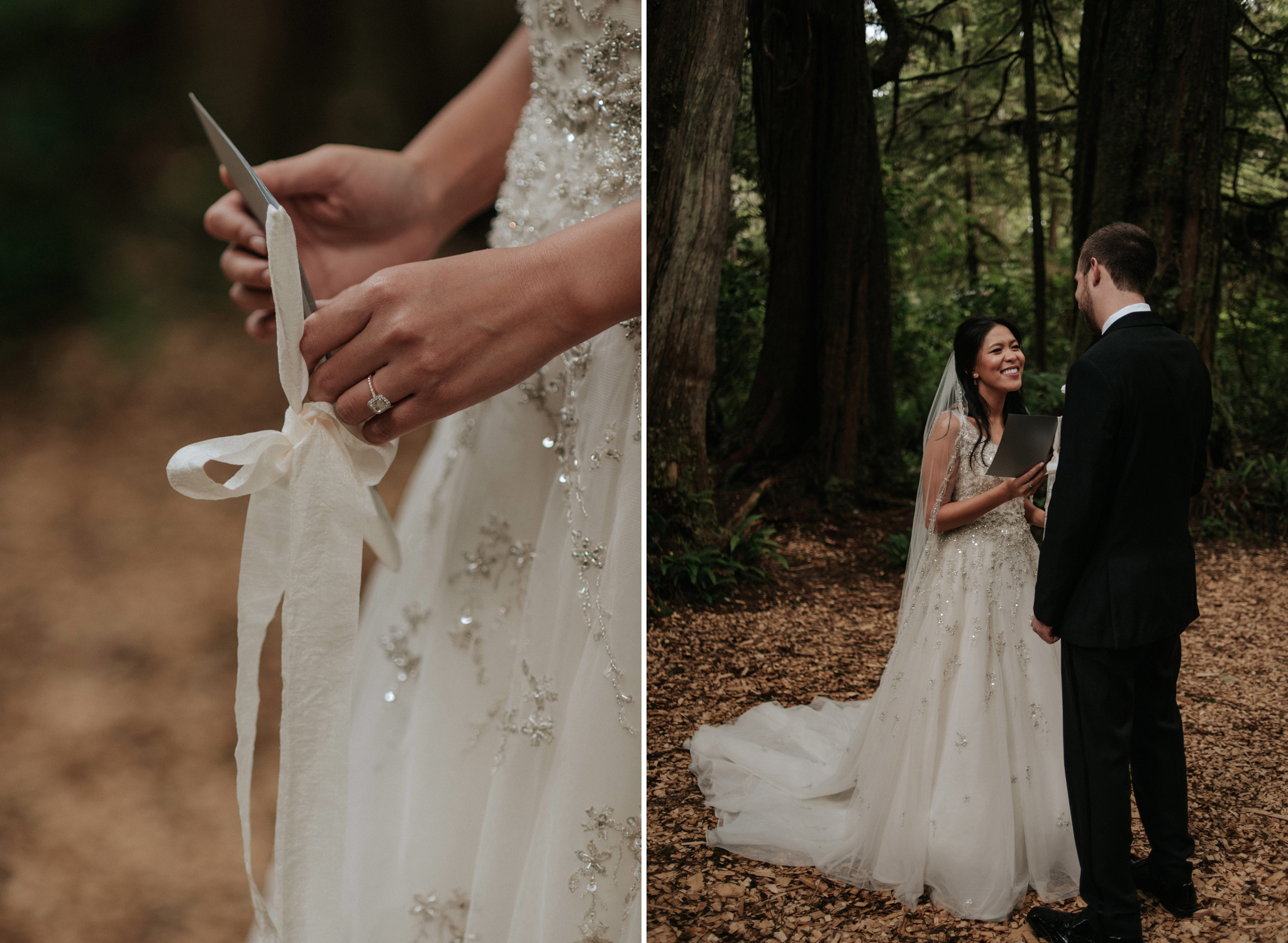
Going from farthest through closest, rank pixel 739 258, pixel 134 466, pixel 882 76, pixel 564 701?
pixel 134 466 → pixel 739 258 → pixel 882 76 → pixel 564 701

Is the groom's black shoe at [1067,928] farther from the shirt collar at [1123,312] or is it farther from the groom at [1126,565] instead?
the shirt collar at [1123,312]

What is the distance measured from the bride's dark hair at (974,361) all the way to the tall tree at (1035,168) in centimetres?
4

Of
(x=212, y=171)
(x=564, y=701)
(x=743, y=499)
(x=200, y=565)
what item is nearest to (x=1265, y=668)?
(x=743, y=499)

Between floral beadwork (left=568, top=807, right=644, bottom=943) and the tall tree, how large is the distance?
0.95m

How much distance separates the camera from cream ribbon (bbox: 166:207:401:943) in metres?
0.84

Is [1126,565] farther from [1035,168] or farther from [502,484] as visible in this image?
[502,484]

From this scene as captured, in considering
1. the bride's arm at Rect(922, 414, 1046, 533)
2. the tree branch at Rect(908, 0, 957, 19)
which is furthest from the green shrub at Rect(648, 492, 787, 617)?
the tree branch at Rect(908, 0, 957, 19)

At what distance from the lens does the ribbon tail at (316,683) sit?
0.84 meters

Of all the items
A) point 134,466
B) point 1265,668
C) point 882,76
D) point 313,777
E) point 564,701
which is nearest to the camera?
point 313,777

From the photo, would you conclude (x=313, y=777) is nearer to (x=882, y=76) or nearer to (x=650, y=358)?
(x=650, y=358)

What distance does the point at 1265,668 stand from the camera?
47.8 inches

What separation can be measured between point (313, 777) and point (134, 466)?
3750mm

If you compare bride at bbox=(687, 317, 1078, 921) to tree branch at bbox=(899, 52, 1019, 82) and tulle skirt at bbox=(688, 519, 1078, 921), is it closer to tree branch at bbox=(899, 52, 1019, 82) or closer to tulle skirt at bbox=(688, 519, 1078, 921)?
tulle skirt at bbox=(688, 519, 1078, 921)

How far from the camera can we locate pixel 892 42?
1.35 m
